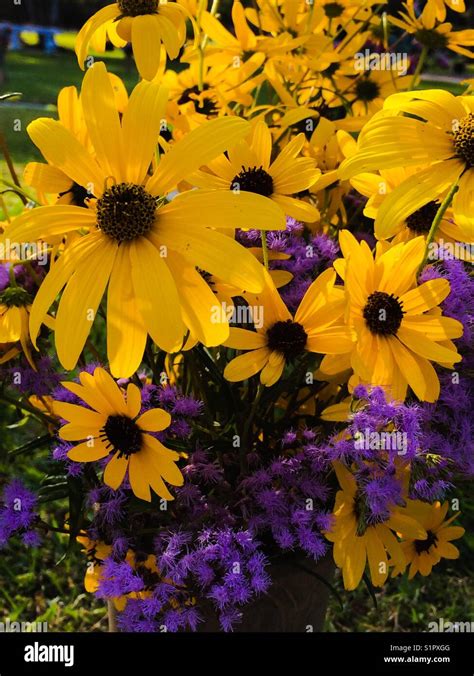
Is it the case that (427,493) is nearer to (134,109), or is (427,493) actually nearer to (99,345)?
(134,109)

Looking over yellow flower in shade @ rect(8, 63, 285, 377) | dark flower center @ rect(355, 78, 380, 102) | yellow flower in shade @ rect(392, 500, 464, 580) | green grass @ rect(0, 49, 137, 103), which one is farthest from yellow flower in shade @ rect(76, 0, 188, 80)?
green grass @ rect(0, 49, 137, 103)

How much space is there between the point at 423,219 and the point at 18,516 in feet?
1.64

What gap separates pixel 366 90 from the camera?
1093mm

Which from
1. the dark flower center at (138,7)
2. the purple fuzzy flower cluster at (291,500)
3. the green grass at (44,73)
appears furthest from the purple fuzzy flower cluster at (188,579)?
the green grass at (44,73)

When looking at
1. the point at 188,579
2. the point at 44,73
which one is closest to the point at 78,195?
the point at 188,579

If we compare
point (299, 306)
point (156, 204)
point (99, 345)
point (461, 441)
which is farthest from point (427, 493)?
point (99, 345)

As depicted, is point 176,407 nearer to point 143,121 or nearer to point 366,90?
point 143,121

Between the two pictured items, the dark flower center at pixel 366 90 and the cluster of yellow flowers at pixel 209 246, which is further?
the dark flower center at pixel 366 90

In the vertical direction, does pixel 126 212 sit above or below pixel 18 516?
above

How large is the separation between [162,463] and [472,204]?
1.12 ft

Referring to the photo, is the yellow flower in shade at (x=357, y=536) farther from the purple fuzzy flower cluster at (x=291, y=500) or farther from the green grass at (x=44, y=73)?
the green grass at (x=44, y=73)

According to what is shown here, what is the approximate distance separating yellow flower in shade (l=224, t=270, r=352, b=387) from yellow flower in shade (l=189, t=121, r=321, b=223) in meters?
0.08

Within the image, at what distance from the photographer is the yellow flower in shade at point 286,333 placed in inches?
25.5

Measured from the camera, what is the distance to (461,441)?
0.66 meters
